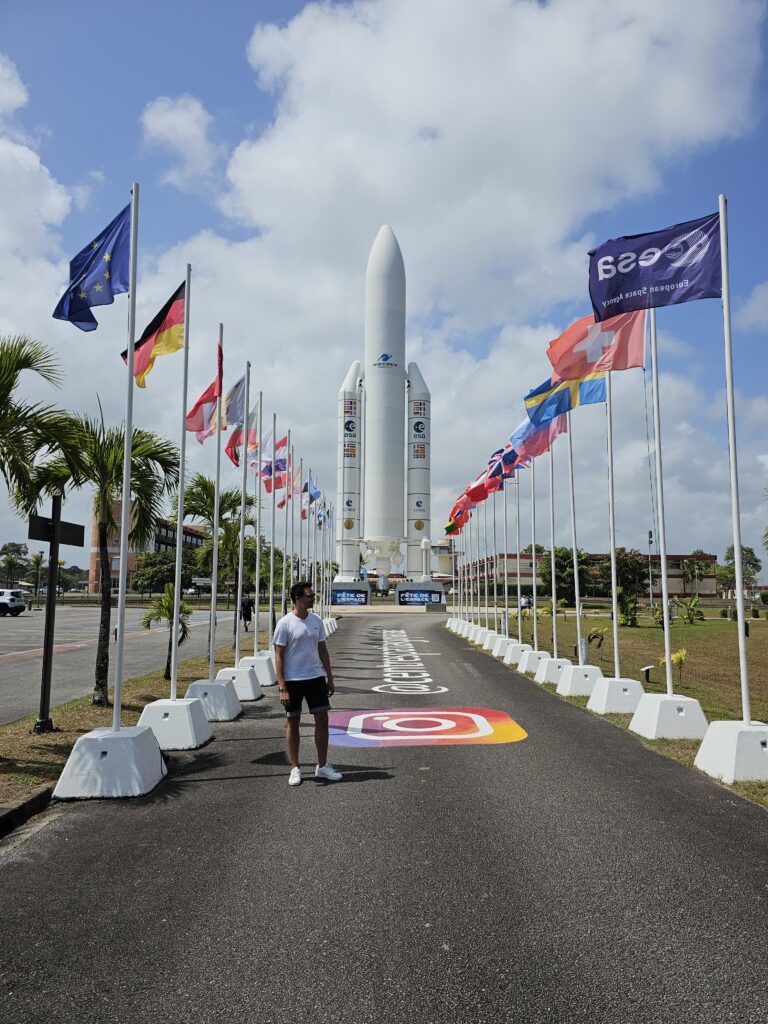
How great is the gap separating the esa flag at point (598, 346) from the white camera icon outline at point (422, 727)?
19.5 ft

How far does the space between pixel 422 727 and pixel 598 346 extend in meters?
6.73

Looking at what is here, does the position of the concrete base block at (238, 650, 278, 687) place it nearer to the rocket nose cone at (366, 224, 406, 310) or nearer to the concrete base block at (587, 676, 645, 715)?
the concrete base block at (587, 676, 645, 715)

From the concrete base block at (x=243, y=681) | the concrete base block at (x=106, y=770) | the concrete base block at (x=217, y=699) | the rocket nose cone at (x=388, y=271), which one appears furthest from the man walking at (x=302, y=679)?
the rocket nose cone at (x=388, y=271)

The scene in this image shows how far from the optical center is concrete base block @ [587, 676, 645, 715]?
12703 mm

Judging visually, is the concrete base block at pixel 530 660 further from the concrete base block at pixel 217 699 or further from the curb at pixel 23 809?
the curb at pixel 23 809

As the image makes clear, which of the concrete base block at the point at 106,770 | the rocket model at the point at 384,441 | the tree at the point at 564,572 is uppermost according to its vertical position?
the rocket model at the point at 384,441

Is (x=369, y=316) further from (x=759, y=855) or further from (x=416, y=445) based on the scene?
(x=759, y=855)

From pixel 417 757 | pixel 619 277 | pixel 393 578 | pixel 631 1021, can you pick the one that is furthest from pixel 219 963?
pixel 393 578

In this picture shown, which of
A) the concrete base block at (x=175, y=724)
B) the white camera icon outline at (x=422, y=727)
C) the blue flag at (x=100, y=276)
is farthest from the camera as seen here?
the white camera icon outline at (x=422, y=727)

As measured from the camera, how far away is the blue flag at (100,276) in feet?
30.6

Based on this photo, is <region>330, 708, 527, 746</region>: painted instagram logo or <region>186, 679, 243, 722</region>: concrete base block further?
<region>186, 679, 243, 722</region>: concrete base block

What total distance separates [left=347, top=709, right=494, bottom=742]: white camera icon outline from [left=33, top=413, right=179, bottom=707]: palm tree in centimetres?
461

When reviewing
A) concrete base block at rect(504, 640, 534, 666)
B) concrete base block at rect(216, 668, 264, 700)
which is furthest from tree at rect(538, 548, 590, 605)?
concrete base block at rect(216, 668, 264, 700)

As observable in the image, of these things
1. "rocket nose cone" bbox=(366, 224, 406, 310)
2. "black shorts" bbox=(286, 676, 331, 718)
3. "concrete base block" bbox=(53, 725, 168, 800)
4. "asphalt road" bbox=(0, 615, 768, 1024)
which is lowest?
A: "asphalt road" bbox=(0, 615, 768, 1024)
